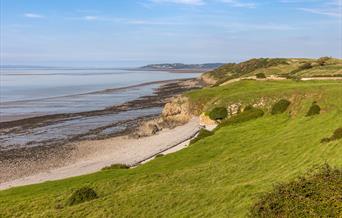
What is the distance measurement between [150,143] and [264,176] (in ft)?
97.2

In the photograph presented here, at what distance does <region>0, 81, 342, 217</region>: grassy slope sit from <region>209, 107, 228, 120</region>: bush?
13753 mm

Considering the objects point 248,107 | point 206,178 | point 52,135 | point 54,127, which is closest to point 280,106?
point 248,107

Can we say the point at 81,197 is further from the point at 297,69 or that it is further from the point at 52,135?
the point at 297,69

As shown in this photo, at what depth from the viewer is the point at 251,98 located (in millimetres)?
57844

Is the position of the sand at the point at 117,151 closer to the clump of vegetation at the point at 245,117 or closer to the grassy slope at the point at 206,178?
the clump of vegetation at the point at 245,117

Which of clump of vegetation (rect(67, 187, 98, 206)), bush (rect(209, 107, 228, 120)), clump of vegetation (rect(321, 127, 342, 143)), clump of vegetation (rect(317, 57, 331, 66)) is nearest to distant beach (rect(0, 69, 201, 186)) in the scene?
bush (rect(209, 107, 228, 120))

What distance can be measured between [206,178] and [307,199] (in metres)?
12.3

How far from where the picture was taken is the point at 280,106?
5038 cm

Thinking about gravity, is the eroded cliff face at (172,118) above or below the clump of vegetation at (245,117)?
below

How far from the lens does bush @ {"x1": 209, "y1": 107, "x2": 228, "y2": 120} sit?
5704 centimetres

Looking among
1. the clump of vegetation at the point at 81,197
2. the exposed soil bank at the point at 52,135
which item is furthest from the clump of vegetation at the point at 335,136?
the exposed soil bank at the point at 52,135

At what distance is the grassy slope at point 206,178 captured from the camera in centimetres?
2078

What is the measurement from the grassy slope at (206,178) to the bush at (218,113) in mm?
13753

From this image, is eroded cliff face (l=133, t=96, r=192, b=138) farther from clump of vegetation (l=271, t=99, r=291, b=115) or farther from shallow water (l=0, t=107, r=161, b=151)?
clump of vegetation (l=271, t=99, r=291, b=115)
